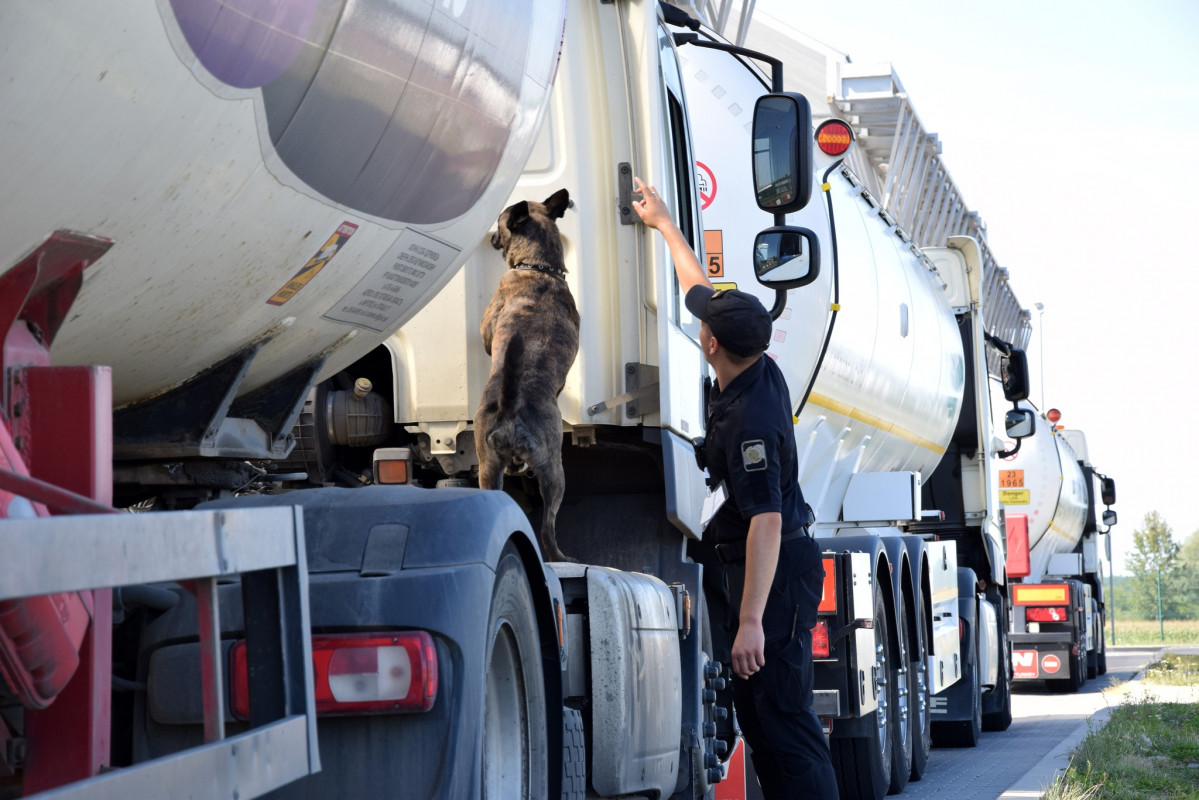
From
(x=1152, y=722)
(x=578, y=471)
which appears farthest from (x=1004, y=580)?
(x=578, y=471)

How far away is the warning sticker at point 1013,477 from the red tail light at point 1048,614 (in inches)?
137

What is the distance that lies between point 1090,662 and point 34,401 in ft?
69.2

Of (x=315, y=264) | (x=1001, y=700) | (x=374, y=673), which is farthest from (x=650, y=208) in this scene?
(x=1001, y=700)

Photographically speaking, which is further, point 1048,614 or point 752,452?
point 1048,614

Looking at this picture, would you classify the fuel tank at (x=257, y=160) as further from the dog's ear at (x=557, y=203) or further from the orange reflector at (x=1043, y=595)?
the orange reflector at (x=1043, y=595)

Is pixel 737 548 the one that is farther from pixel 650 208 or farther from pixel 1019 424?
pixel 1019 424

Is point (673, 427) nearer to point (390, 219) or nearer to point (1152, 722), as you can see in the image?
point (390, 219)

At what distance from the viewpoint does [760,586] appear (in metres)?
4.23

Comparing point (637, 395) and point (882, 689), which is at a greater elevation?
point (637, 395)

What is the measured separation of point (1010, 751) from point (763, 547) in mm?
7280

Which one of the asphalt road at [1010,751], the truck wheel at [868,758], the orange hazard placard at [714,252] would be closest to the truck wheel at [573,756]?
the orange hazard placard at [714,252]

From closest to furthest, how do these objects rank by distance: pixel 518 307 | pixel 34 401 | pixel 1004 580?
pixel 34 401
pixel 518 307
pixel 1004 580

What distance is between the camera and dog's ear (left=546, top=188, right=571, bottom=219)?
4.68 meters

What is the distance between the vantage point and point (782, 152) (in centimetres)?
525
